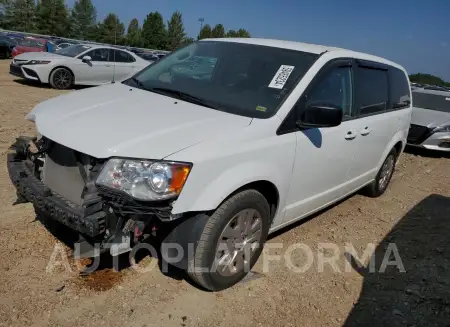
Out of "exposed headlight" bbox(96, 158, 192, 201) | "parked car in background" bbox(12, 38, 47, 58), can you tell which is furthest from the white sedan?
"exposed headlight" bbox(96, 158, 192, 201)

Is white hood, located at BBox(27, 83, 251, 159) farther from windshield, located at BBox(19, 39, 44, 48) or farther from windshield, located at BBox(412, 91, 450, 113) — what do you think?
windshield, located at BBox(19, 39, 44, 48)

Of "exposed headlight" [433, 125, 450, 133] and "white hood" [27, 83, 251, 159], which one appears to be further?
"exposed headlight" [433, 125, 450, 133]

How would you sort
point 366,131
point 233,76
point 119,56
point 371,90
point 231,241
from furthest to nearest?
1. point 119,56
2. point 371,90
3. point 366,131
4. point 233,76
5. point 231,241

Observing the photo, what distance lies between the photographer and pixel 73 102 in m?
3.29

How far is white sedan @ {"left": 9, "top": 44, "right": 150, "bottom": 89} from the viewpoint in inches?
476

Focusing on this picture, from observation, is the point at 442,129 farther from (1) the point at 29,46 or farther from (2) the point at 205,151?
(1) the point at 29,46

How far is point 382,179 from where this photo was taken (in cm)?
564

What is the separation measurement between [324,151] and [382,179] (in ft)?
7.92

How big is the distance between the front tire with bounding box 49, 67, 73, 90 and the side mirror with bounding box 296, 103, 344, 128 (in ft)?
35.3

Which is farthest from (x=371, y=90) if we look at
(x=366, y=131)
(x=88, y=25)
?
(x=88, y=25)

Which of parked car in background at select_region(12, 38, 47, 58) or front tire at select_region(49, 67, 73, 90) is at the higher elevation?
front tire at select_region(49, 67, 73, 90)

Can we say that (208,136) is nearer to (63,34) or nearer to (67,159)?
(67,159)

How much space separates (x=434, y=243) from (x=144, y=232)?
11.0 ft

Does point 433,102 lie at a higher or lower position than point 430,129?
higher
